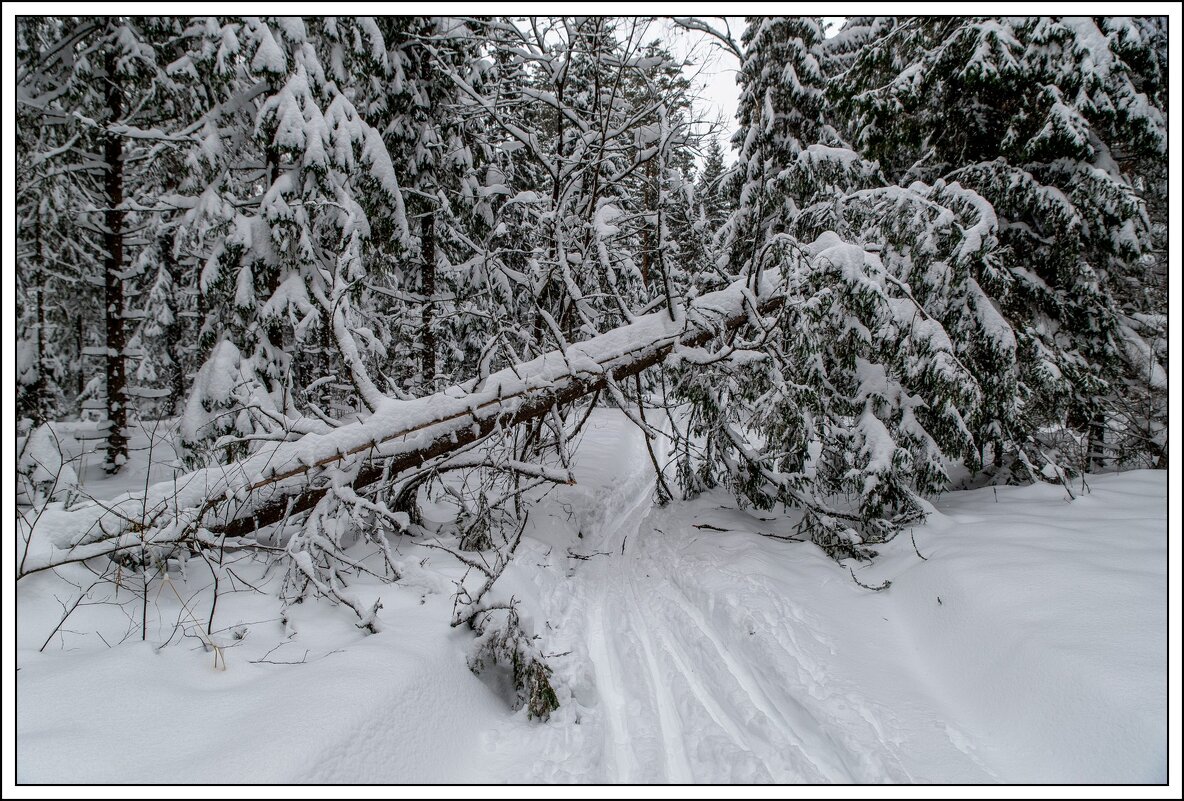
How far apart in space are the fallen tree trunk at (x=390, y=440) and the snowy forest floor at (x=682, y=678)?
15.1 inches

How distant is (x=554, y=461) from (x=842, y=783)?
7818 mm

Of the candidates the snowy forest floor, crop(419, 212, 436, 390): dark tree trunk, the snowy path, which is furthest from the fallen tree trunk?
crop(419, 212, 436, 390): dark tree trunk

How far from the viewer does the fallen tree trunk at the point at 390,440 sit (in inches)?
143

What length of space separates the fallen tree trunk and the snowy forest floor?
1.26 feet

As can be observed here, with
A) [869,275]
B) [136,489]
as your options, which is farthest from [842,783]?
[136,489]

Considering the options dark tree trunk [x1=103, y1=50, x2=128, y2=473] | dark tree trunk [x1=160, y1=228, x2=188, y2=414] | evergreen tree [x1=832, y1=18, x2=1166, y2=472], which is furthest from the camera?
dark tree trunk [x1=160, y1=228, x2=188, y2=414]

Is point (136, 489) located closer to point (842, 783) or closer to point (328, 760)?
point (328, 760)

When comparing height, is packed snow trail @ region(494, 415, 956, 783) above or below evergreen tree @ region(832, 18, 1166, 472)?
below

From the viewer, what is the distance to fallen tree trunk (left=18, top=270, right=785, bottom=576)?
3.64m

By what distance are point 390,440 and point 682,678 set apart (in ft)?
10.6

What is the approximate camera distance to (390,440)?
471 cm

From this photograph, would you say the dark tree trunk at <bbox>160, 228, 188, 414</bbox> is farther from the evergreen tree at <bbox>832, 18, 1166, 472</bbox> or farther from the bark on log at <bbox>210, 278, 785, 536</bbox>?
the evergreen tree at <bbox>832, 18, 1166, 472</bbox>

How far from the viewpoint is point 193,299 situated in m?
12.5

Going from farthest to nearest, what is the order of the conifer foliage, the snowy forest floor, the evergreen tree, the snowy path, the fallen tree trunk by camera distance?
the evergreen tree < the conifer foliage < the fallen tree trunk < the snowy path < the snowy forest floor
